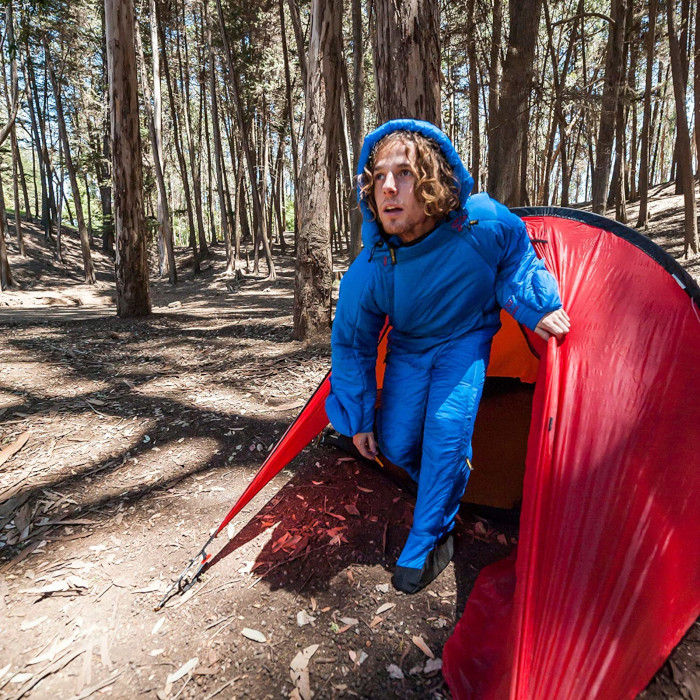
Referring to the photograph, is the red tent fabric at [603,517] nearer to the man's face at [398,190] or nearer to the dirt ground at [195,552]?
the dirt ground at [195,552]

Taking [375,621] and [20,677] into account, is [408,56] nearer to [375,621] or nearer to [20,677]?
[375,621]

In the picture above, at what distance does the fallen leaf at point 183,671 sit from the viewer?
1716mm

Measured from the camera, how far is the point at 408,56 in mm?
3184

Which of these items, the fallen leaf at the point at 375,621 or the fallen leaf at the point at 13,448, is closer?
the fallen leaf at the point at 375,621

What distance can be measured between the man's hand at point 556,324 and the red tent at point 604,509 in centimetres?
5

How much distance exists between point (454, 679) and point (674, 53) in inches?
446

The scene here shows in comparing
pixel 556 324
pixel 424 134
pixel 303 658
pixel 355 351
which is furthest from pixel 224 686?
pixel 424 134

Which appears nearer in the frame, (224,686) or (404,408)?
(224,686)

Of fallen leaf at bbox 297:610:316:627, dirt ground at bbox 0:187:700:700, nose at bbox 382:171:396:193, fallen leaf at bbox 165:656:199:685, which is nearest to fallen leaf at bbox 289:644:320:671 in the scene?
dirt ground at bbox 0:187:700:700

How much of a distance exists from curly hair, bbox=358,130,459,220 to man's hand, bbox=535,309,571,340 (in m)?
0.61

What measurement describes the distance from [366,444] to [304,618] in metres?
0.78

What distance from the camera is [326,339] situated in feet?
Result: 17.8

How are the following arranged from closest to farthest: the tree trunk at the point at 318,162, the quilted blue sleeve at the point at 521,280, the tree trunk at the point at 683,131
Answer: the quilted blue sleeve at the point at 521,280 < the tree trunk at the point at 318,162 < the tree trunk at the point at 683,131

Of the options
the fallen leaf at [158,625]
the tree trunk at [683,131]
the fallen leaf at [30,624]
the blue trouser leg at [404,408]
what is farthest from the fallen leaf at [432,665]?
the tree trunk at [683,131]
